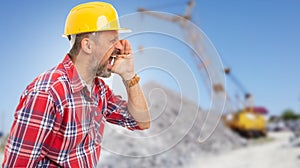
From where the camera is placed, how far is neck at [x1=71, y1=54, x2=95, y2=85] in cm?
129

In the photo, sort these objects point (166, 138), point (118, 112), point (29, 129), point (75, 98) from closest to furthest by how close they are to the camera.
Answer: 1. point (29, 129)
2. point (75, 98)
3. point (118, 112)
4. point (166, 138)

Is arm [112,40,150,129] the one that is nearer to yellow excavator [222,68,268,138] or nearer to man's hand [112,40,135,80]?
man's hand [112,40,135,80]

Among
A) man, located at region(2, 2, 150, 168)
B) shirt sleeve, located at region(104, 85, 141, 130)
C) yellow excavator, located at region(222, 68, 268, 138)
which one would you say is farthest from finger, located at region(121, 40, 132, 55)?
yellow excavator, located at region(222, 68, 268, 138)

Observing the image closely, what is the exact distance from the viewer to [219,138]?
11.6 m

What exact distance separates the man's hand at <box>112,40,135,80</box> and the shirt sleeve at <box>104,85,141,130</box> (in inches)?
6.9

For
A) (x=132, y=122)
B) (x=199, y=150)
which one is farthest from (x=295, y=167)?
(x=132, y=122)

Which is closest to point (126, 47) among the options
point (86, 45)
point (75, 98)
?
point (86, 45)

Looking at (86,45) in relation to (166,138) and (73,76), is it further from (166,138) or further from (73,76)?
(166,138)

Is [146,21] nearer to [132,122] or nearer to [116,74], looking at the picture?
[116,74]

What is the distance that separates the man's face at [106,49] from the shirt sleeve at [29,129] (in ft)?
0.80

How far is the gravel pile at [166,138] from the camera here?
5.19ft

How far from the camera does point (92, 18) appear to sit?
123cm

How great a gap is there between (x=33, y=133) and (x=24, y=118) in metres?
0.06

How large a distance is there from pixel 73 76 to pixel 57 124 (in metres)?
0.18
